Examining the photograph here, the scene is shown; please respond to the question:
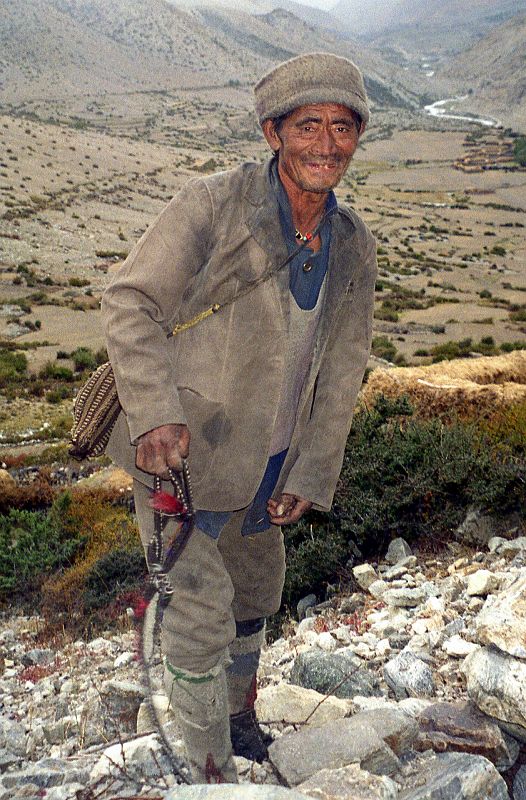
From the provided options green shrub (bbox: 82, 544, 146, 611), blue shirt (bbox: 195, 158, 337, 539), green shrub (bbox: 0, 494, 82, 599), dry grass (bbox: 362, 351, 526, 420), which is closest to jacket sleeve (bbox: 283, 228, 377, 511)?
blue shirt (bbox: 195, 158, 337, 539)

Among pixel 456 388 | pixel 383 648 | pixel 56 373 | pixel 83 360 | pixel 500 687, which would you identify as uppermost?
pixel 456 388

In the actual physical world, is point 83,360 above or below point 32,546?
above

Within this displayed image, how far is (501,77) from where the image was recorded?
16800cm

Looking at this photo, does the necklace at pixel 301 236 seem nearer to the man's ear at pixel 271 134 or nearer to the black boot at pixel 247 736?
the man's ear at pixel 271 134

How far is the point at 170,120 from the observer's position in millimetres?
108625

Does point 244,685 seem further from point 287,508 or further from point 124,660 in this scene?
point 124,660

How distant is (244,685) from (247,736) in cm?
17

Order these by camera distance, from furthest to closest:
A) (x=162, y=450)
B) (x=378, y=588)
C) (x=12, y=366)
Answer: (x=12, y=366), (x=378, y=588), (x=162, y=450)

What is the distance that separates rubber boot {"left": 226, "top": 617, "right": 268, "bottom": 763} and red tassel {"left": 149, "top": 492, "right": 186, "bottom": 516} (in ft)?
2.82

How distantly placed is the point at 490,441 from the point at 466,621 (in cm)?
215

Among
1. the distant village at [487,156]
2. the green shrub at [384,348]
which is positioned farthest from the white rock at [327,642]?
the distant village at [487,156]

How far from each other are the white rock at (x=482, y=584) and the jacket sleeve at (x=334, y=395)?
1.46m

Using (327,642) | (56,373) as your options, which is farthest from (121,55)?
(327,642)

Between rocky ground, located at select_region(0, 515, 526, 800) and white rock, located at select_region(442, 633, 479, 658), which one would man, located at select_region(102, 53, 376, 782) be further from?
white rock, located at select_region(442, 633, 479, 658)
